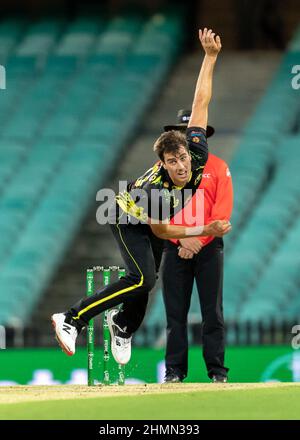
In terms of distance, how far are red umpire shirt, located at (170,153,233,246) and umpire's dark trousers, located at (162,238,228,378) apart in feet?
0.48

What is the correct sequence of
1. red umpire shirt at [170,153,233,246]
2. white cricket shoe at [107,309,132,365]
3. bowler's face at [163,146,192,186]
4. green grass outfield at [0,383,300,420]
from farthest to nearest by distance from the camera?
1. red umpire shirt at [170,153,233,246]
2. white cricket shoe at [107,309,132,365]
3. bowler's face at [163,146,192,186]
4. green grass outfield at [0,383,300,420]

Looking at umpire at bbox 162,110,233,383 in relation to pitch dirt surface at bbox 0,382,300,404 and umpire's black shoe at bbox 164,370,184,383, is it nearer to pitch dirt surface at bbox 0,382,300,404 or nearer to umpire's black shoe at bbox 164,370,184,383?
umpire's black shoe at bbox 164,370,184,383

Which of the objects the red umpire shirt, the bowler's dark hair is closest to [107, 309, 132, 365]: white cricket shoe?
the red umpire shirt

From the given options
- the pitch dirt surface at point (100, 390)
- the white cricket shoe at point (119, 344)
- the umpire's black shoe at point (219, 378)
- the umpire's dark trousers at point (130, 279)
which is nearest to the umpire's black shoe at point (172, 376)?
the pitch dirt surface at point (100, 390)

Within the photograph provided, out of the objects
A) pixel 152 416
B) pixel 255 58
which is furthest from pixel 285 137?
pixel 152 416

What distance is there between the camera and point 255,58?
24.9 meters

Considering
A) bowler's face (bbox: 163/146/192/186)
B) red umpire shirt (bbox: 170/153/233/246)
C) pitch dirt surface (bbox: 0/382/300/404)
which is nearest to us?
pitch dirt surface (bbox: 0/382/300/404)

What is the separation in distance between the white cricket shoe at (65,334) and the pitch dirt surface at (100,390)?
0.33 metres

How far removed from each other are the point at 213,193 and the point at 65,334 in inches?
66.3

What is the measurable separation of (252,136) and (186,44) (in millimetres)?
3711

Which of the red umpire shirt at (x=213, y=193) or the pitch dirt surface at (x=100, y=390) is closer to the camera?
the pitch dirt surface at (x=100, y=390)

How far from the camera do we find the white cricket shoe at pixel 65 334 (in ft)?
33.4

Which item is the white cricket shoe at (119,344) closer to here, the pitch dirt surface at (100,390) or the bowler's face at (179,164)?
the pitch dirt surface at (100,390)

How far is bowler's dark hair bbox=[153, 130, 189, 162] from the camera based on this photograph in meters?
10.1
